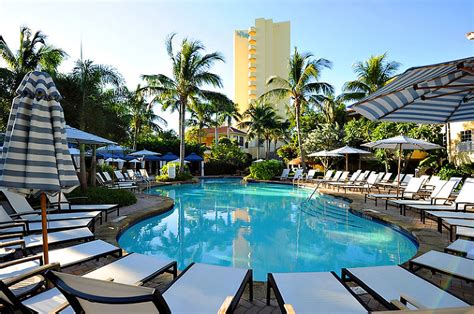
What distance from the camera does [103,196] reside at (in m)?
9.47

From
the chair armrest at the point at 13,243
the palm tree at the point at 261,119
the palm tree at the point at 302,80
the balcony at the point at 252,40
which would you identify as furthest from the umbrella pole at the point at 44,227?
the balcony at the point at 252,40

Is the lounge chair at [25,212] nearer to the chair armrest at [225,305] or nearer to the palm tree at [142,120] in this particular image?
the chair armrest at [225,305]

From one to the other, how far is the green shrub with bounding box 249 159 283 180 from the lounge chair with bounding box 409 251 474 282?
58.2 feet

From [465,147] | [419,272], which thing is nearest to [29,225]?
[419,272]

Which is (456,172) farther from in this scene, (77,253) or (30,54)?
(30,54)

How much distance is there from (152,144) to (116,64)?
1721 centimetres

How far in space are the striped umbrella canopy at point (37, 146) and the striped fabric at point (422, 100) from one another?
10.9 ft

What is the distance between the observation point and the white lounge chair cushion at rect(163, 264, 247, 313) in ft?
8.61

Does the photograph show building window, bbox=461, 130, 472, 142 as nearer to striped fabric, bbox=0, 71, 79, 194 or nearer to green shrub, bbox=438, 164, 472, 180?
green shrub, bbox=438, 164, 472, 180

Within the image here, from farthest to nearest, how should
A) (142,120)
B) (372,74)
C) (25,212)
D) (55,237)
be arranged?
(142,120) < (372,74) < (25,212) < (55,237)

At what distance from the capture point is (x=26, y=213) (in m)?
5.91

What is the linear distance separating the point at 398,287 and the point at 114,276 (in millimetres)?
2995

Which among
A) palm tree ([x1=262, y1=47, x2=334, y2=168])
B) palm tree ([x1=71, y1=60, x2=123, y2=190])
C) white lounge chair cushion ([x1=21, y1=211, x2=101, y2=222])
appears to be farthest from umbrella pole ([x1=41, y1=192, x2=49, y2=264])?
palm tree ([x1=262, y1=47, x2=334, y2=168])

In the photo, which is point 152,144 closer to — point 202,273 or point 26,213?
point 26,213
